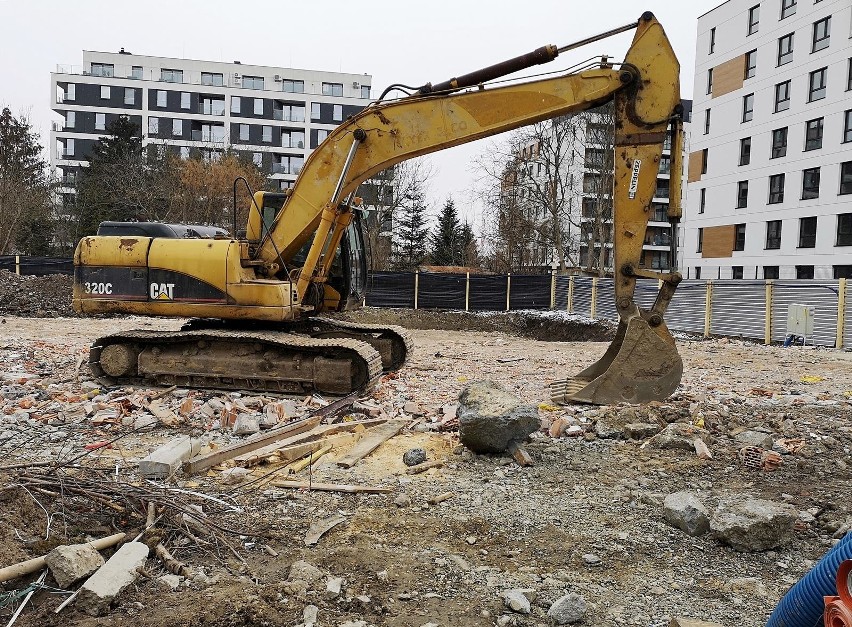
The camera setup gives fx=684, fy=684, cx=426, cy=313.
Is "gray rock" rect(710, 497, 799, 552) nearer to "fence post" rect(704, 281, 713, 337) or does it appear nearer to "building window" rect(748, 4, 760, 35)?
"fence post" rect(704, 281, 713, 337)

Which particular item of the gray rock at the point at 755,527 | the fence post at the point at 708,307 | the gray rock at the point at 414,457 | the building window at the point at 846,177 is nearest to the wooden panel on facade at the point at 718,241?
the building window at the point at 846,177

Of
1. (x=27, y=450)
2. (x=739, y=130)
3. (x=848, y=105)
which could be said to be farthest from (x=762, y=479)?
(x=739, y=130)

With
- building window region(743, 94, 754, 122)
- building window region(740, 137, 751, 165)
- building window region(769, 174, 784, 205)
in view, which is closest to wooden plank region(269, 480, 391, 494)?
building window region(769, 174, 784, 205)

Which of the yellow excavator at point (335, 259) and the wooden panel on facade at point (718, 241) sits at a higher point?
the wooden panel on facade at point (718, 241)

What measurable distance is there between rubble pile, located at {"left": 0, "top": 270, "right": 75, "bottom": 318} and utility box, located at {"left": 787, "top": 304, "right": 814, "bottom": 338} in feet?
69.5

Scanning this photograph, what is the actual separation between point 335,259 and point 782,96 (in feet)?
128

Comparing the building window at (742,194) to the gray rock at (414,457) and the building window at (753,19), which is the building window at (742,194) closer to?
the building window at (753,19)

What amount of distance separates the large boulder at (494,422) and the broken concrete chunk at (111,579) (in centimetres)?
289

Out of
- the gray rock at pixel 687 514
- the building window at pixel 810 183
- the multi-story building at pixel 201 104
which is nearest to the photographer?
the gray rock at pixel 687 514

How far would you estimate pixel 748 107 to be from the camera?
139 ft

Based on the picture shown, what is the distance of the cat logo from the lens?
9.12 metres

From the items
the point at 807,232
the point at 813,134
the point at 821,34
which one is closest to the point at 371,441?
the point at 807,232

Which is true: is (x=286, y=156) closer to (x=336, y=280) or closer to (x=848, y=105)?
(x=848, y=105)

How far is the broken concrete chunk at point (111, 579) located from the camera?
3.39 metres
